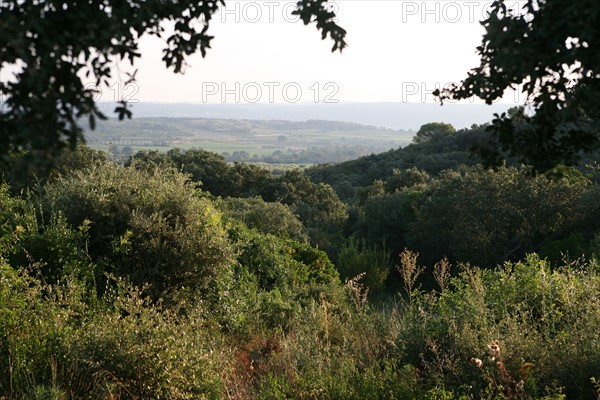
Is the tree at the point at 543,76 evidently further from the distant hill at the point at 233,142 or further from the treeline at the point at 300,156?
the treeline at the point at 300,156

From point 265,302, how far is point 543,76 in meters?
8.82

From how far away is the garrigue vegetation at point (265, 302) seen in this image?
5.70 metres

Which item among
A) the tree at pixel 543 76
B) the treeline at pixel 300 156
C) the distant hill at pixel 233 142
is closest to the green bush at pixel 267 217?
the tree at pixel 543 76

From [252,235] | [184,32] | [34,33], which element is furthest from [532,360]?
[252,235]

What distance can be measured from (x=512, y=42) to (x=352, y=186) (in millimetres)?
39612

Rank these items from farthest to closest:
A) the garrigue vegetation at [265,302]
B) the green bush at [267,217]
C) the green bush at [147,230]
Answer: the green bush at [267,217] → the green bush at [147,230] → the garrigue vegetation at [265,302]

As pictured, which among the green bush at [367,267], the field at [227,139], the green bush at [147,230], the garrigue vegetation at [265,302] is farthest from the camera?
the field at [227,139]

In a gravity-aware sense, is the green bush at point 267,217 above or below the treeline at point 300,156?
above

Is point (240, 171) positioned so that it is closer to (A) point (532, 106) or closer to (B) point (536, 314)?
(B) point (536, 314)

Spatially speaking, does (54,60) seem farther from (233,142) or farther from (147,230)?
(233,142)

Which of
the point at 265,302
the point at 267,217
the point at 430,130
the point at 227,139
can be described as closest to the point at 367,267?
the point at 267,217

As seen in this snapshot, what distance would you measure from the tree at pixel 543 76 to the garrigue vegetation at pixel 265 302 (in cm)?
41

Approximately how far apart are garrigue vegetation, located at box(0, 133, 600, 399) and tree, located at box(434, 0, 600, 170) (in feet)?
1.34

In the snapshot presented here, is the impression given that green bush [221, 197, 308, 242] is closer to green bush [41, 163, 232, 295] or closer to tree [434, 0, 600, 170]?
green bush [41, 163, 232, 295]
